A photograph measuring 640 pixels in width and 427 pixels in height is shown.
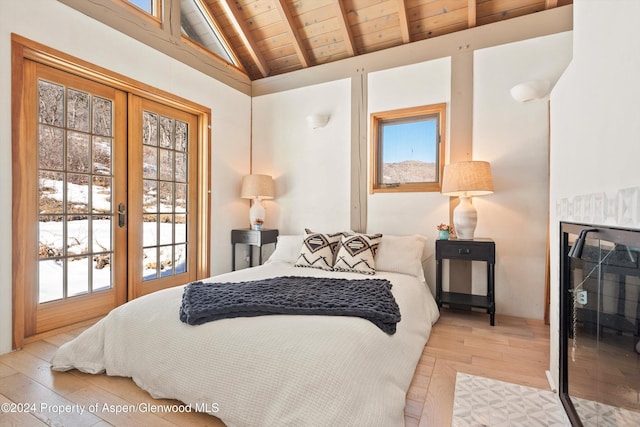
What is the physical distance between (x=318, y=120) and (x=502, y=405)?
3147 mm

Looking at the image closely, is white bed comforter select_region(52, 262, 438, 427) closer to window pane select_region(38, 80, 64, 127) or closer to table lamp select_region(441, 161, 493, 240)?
table lamp select_region(441, 161, 493, 240)

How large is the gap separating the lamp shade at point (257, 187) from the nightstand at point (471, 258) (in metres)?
2.09

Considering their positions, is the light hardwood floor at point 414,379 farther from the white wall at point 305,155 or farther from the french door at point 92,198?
the white wall at point 305,155

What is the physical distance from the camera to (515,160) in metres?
2.89

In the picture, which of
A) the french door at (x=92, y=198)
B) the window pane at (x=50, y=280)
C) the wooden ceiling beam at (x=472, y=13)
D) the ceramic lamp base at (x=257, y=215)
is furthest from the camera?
the ceramic lamp base at (x=257, y=215)

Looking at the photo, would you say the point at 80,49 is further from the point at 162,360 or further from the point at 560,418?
the point at 560,418

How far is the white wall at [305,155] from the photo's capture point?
3.69 metres

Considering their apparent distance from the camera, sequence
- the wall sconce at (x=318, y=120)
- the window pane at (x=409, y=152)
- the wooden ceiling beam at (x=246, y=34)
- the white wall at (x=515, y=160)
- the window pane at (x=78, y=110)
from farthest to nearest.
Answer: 1. the wall sconce at (x=318, y=120)
2. the wooden ceiling beam at (x=246, y=34)
3. the window pane at (x=409, y=152)
4. the white wall at (x=515, y=160)
5. the window pane at (x=78, y=110)

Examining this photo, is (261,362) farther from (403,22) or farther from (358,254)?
(403,22)

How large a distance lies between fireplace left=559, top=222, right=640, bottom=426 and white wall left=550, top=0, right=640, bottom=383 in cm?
9

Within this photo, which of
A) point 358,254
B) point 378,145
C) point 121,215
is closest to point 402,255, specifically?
point 358,254

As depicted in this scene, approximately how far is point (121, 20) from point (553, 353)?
4.14 m

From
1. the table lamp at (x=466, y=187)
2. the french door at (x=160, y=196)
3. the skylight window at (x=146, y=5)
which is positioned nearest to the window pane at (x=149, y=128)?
the french door at (x=160, y=196)

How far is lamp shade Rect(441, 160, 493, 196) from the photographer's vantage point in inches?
106
